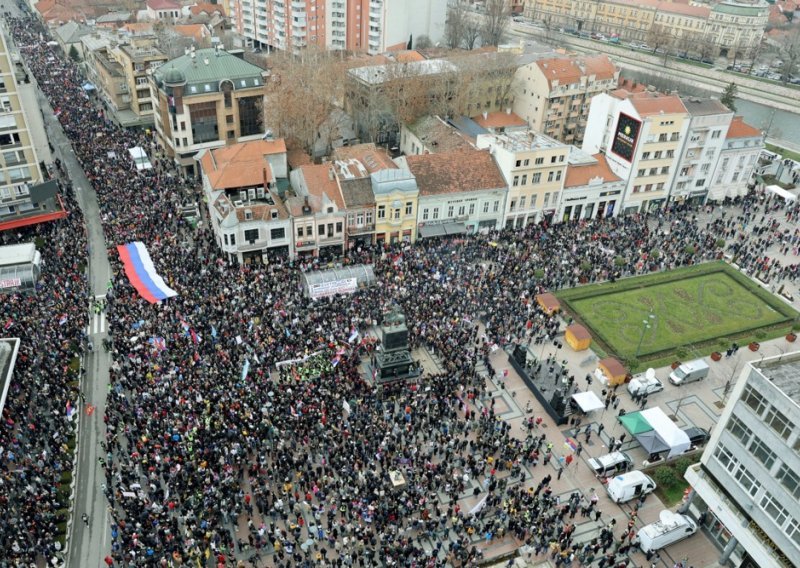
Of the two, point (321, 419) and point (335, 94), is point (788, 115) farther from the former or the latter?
point (321, 419)

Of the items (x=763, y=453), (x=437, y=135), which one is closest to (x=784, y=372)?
(x=763, y=453)

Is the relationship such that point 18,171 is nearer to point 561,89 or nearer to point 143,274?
point 143,274

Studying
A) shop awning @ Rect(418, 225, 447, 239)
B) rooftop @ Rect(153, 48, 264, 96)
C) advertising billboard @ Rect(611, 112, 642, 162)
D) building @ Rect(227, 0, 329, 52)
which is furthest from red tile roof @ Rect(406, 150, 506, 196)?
building @ Rect(227, 0, 329, 52)

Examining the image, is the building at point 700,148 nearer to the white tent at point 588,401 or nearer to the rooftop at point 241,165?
the white tent at point 588,401

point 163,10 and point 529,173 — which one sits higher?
point 163,10

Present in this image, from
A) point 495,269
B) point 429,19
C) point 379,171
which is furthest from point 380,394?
point 429,19

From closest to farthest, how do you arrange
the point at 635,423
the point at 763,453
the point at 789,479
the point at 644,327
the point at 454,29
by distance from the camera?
the point at 789,479 < the point at 763,453 < the point at 635,423 < the point at 644,327 < the point at 454,29
